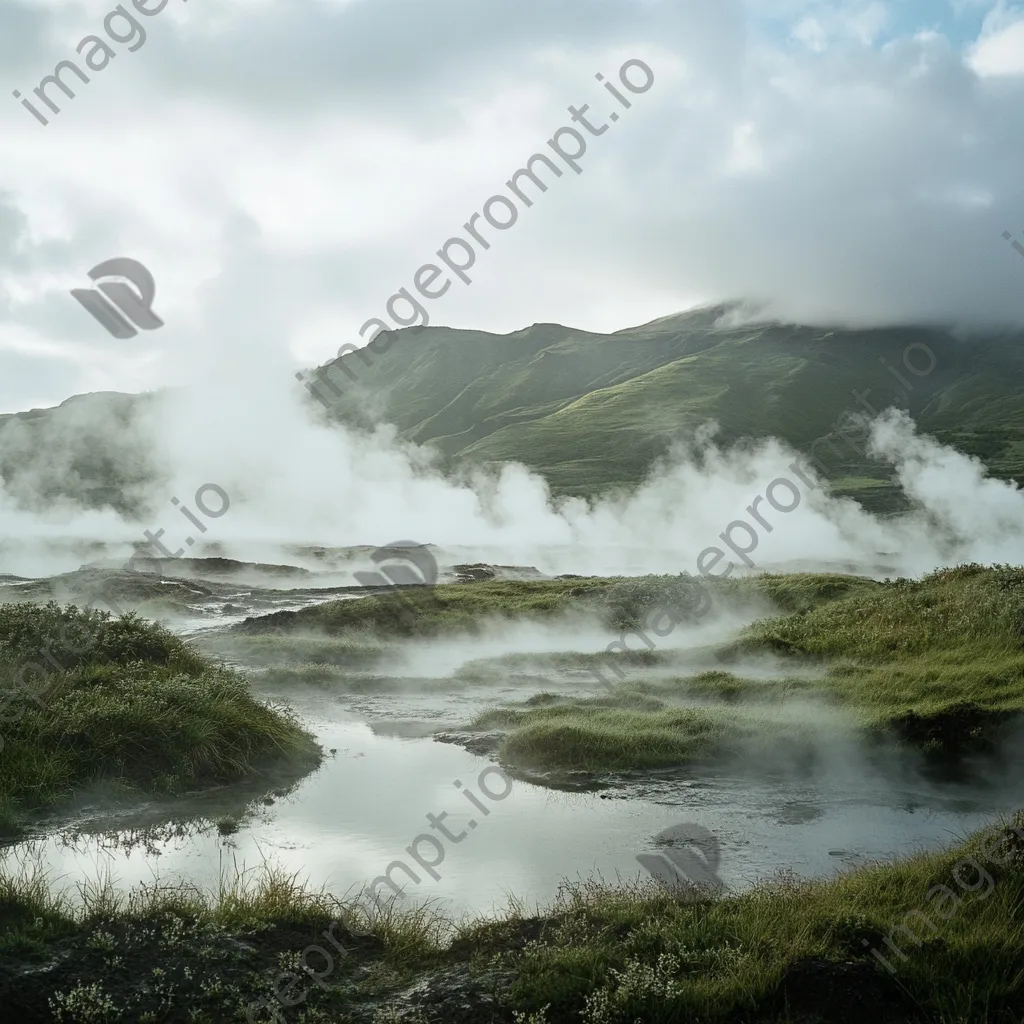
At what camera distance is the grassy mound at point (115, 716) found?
15.7m

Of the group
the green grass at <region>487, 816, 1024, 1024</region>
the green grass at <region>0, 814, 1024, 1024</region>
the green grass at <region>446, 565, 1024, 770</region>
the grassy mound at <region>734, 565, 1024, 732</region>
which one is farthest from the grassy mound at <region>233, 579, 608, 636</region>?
the green grass at <region>487, 816, 1024, 1024</region>

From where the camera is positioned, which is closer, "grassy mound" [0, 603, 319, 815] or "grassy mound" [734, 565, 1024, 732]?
"grassy mound" [0, 603, 319, 815]

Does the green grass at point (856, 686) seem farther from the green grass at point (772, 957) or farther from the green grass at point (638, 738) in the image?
the green grass at point (772, 957)

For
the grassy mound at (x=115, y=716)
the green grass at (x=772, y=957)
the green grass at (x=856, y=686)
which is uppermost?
the green grass at (x=856, y=686)

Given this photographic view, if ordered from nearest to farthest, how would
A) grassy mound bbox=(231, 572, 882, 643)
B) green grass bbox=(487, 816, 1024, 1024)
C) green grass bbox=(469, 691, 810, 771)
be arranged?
green grass bbox=(487, 816, 1024, 1024) < green grass bbox=(469, 691, 810, 771) < grassy mound bbox=(231, 572, 882, 643)

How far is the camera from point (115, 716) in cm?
1664

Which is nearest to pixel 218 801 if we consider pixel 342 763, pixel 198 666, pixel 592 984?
pixel 342 763

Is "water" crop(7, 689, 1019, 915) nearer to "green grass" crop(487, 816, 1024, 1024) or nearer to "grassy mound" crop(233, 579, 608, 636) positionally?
"green grass" crop(487, 816, 1024, 1024)

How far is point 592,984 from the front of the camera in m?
8.76

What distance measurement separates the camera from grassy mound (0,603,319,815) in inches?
618

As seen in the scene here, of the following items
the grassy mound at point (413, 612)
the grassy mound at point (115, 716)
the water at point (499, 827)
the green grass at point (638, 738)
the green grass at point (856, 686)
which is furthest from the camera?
the grassy mound at point (413, 612)

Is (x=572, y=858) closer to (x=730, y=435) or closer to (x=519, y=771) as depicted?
(x=519, y=771)

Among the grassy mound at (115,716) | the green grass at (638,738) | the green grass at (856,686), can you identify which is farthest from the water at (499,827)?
the green grass at (856,686)

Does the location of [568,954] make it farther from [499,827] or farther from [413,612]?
[413,612]
